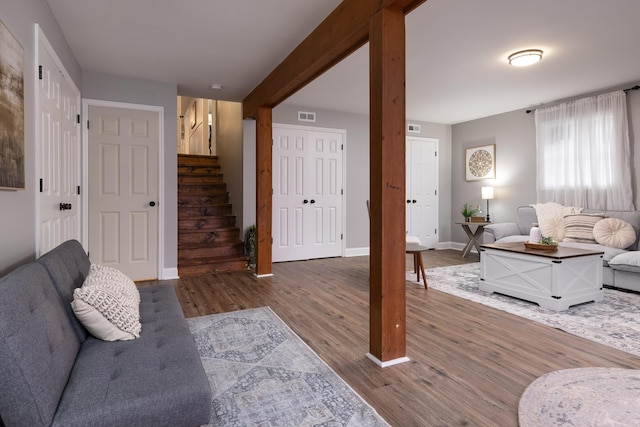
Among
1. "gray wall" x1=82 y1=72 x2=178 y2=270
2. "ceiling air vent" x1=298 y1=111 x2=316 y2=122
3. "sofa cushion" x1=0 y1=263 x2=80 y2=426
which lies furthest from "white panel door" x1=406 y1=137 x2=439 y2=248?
"sofa cushion" x1=0 y1=263 x2=80 y2=426

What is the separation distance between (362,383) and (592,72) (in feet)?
14.6

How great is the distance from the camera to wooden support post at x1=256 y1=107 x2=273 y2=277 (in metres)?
4.72

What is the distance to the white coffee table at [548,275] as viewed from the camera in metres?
3.34

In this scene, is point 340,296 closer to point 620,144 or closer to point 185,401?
point 185,401

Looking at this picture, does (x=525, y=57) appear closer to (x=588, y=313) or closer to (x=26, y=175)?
(x=588, y=313)

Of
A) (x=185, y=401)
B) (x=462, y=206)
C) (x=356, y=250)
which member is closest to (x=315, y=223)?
(x=356, y=250)

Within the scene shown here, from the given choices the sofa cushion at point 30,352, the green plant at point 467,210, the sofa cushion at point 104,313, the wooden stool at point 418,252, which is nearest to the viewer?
the sofa cushion at point 30,352

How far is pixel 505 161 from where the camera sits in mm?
6262

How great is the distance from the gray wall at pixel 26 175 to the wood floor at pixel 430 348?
1463mm

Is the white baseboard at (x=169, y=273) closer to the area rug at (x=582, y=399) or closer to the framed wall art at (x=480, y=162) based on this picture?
the area rug at (x=582, y=399)

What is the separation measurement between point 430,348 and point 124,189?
3830mm

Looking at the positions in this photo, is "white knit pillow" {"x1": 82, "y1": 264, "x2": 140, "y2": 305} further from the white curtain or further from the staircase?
the white curtain

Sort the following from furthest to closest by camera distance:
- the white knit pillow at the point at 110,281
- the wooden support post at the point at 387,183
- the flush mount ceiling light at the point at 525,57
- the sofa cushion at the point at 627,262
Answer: the sofa cushion at the point at 627,262
the flush mount ceiling light at the point at 525,57
the wooden support post at the point at 387,183
the white knit pillow at the point at 110,281

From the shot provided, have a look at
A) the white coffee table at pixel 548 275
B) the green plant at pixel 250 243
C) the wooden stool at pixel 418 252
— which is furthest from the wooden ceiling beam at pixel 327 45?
the white coffee table at pixel 548 275
